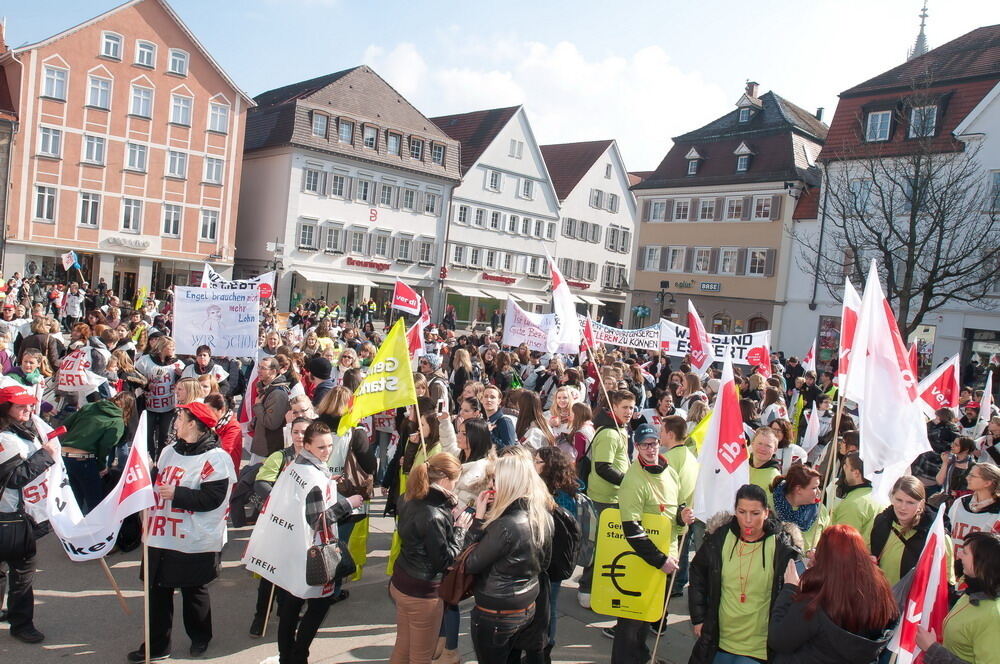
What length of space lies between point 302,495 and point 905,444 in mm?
4044

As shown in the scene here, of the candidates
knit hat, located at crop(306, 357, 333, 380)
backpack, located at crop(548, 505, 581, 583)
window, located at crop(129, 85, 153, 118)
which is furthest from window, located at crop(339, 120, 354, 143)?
backpack, located at crop(548, 505, 581, 583)

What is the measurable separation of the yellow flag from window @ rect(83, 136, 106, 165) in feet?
113

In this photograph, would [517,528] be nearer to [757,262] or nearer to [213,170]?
[757,262]

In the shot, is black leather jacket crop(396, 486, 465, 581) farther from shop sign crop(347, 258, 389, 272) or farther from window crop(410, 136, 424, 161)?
window crop(410, 136, 424, 161)

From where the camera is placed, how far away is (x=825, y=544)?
12.5 feet

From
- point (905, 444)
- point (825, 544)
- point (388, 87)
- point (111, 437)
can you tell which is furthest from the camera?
point (388, 87)

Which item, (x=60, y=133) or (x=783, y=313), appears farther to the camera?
(x=783, y=313)

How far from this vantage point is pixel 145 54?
119 ft

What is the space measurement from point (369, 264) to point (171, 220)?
1038 centimetres

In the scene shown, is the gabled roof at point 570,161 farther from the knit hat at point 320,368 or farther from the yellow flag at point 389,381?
the yellow flag at point 389,381

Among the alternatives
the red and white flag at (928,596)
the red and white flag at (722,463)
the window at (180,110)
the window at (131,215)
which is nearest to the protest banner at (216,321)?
the red and white flag at (722,463)

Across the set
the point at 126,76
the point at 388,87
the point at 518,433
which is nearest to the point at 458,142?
the point at 388,87

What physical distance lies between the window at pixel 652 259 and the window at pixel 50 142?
29.2 m

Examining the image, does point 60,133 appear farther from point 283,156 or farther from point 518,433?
point 518,433
